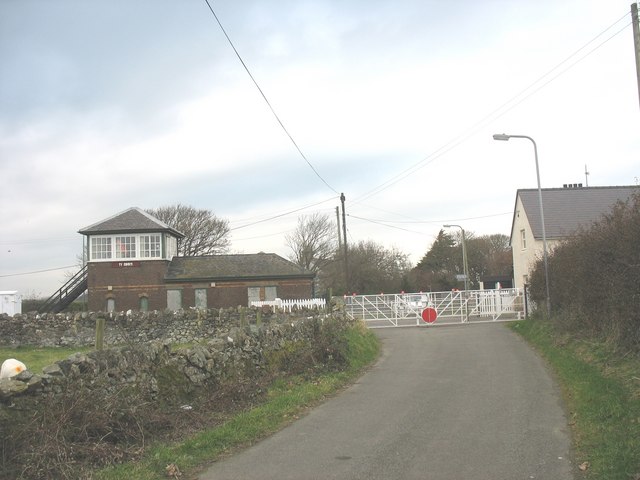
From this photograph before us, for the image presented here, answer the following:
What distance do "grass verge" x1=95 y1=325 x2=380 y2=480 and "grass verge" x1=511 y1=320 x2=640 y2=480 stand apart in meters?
4.12

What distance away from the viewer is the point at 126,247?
135ft

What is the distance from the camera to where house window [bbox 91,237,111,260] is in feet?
135

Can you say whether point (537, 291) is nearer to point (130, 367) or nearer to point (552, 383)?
point (552, 383)

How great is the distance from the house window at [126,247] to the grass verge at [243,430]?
3044 cm

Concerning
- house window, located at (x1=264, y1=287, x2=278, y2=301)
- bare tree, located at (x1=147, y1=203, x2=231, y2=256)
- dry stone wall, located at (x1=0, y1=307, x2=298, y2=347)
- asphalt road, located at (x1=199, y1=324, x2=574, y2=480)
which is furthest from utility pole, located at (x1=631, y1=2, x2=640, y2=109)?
bare tree, located at (x1=147, y1=203, x2=231, y2=256)

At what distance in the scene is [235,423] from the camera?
841cm

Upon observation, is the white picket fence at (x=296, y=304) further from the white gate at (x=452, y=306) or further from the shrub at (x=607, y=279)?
the shrub at (x=607, y=279)

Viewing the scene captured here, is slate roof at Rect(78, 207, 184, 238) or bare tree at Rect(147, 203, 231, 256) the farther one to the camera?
bare tree at Rect(147, 203, 231, 256)

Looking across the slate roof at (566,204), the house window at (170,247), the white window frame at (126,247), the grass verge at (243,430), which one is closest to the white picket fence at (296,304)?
the grass verge at (243,430)

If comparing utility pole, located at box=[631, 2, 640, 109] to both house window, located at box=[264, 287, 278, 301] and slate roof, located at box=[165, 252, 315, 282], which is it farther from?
house window, located at box=[264, 287, 278, 301]

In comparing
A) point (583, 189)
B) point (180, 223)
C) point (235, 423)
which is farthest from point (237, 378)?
point (180, 223)

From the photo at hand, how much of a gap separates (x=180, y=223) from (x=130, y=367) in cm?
5627

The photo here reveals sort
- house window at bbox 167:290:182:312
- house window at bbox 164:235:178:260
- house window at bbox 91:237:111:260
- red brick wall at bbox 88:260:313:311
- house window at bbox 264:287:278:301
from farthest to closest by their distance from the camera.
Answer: house window at bbox 164:235:178:260
house window at bbox 91:237:111:260
house window at bbox 167:290:182:312
house window at bbox 264:287:278:301
red brick wall at bbox 88:260:313:311

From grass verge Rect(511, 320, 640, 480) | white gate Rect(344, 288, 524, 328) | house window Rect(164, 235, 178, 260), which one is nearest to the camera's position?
grass verge Rect(511, 320, 640, 480)
